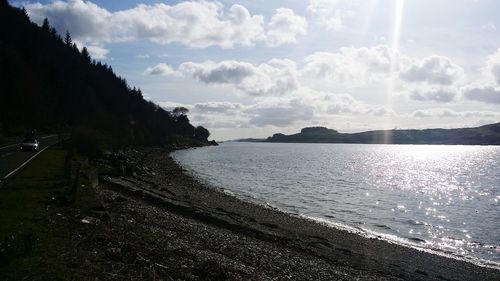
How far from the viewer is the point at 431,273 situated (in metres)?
24.0

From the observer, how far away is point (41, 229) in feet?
49.8

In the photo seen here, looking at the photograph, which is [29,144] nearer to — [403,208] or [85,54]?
[403,208]

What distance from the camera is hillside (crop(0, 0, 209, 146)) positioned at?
77375 mm

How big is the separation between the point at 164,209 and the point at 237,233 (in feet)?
22.4

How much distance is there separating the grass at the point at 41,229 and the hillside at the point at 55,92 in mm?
30204

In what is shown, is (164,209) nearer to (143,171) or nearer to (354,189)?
(143,171)

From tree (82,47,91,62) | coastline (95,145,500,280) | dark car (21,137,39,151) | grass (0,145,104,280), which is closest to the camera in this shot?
grass (0,145,104,280)

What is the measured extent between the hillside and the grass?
30204 millimetres

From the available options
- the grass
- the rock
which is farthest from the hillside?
the rock

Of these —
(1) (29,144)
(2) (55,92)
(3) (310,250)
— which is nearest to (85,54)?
(2) (55,92)

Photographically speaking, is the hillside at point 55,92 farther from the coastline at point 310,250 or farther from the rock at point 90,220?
the rock at point 90,220

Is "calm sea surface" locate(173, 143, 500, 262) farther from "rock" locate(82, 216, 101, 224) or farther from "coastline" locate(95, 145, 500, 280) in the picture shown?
"rock" locate(82, 216, 101, 224)

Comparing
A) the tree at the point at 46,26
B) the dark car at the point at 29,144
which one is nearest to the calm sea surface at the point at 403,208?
the dark car at the point at 29,144

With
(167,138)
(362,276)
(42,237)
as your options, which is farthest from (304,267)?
(167,138)
